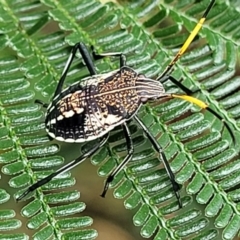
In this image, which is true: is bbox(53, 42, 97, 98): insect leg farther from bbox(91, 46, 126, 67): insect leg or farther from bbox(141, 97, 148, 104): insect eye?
bbox(141, 97, 148, 104): insect eye

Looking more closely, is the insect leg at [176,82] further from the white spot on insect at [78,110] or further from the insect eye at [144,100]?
the white spot on insect at [78,110]

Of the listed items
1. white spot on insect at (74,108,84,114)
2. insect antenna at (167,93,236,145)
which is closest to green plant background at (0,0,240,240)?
insect antenna at (167,93,236,145)

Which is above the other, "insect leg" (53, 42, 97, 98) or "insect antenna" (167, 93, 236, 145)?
"insect leg" (53, 42, 97, 98)

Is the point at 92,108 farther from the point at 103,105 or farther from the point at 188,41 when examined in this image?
the point at 188,41

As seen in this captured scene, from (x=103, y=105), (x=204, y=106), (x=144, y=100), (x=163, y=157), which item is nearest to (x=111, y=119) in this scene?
(x=103, y=105)

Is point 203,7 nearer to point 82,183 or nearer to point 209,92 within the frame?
point 209,92

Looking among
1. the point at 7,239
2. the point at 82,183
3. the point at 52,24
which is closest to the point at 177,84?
the point at 7,239
